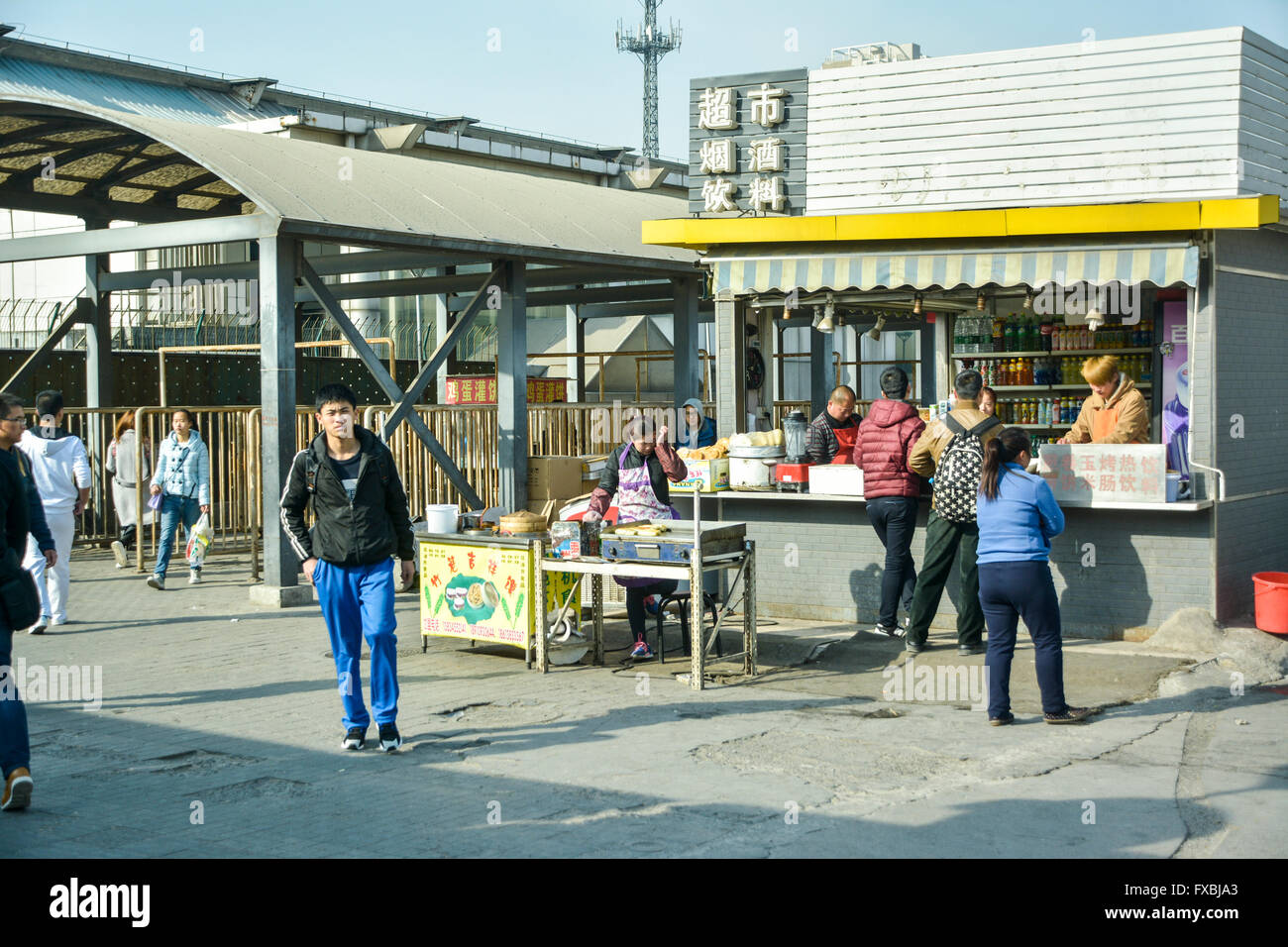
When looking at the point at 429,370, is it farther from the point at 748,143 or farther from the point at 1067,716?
the point at 1067,716

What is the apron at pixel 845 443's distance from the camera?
12.5 metres

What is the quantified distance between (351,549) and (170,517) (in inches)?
299

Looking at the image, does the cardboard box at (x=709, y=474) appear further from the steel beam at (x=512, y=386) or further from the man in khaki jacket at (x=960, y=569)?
the steel beam at (x=512, y=386)

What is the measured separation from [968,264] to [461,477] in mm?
6756

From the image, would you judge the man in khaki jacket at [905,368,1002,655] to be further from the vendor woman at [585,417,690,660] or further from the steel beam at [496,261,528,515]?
the steel beam at [496,261,528,515]

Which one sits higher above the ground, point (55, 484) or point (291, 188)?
point (291, 188)

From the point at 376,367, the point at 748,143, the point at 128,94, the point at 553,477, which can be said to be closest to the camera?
the point at 748,143

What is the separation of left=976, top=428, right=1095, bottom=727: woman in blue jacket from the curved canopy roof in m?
7.46

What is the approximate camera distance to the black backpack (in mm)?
9977

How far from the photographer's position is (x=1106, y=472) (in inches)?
422

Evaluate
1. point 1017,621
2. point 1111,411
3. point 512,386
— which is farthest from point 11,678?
point 512,386
